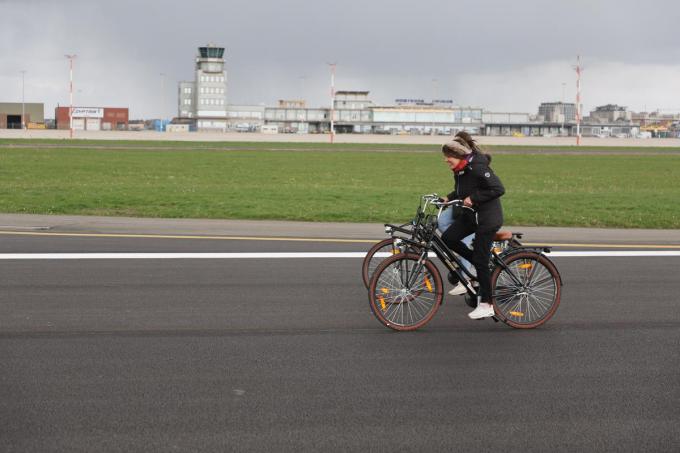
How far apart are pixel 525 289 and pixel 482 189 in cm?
98

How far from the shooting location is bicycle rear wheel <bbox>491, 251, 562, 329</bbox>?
798 centimetres

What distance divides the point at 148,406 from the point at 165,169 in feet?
97.9

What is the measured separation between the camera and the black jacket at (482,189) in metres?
7.76

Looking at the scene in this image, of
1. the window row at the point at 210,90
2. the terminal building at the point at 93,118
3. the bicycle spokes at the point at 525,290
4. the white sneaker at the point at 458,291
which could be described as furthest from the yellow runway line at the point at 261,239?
the window row at the point at 210,90

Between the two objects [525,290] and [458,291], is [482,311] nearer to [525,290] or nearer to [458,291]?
[525,290]

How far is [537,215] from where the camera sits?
17.8 meters

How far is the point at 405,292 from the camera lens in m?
7.82

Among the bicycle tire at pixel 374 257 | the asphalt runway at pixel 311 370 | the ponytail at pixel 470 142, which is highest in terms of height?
the ponytail at pixel 470 142

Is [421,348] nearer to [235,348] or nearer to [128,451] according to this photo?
[235,348]

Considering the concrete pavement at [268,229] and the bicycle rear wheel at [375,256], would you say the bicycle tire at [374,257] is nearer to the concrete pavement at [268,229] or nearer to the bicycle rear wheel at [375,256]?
the bicycle rear wheel at [375,256]

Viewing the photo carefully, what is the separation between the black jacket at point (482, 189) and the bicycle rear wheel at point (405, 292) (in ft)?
2.08

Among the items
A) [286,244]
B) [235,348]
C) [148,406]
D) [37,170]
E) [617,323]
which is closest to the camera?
[148,406]

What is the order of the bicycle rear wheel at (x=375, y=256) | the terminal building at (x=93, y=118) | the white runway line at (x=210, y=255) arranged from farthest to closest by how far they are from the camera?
the terminal building at (x=93, y=118) → the white runway line at (x=210, y=255) → the bicycle rear wheel at (x=375, y=256)

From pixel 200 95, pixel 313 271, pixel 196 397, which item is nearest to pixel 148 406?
pixel 196 397
